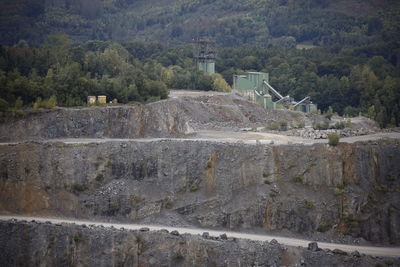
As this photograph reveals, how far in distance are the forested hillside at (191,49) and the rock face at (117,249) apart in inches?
590

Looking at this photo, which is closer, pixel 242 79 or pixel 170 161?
pixel 170 161

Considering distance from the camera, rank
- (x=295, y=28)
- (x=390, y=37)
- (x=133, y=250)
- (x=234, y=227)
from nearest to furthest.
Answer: (x=133, y=250), (x=234, y=227), (x=390, y=37), (x=295, y=28)

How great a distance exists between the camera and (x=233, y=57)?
121m

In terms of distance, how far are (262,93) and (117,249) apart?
49549mm

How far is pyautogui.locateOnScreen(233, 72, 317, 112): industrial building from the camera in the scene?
311 ft

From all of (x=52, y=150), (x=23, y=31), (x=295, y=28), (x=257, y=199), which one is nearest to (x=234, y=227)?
(x=257, y=199)

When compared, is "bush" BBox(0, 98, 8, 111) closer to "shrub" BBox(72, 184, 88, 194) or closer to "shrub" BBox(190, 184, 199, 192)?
"shrub" BBox(72, 184, 88, 194)

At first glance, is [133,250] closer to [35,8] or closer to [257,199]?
[257,199]

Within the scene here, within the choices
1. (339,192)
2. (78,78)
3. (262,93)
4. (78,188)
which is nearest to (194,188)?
(78,188)

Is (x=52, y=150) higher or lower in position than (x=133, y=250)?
higher

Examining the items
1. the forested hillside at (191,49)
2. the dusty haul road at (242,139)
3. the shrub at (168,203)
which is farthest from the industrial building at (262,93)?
the shrub at (168,203)

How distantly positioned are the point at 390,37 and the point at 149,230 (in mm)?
102740

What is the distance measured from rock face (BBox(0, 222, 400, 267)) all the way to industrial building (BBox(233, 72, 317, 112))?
43422mm

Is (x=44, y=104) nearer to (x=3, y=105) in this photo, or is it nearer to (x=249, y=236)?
(x=3, y=105)
